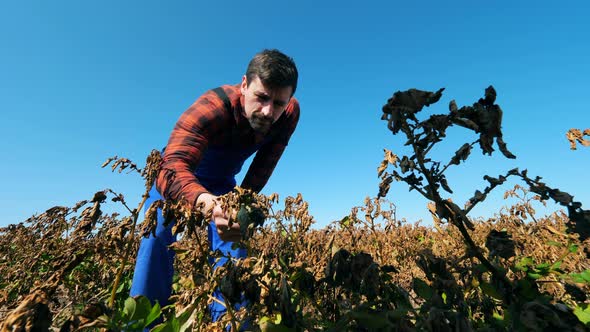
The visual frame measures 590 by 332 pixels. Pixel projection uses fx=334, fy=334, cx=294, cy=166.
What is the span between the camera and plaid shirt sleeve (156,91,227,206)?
2.22 m

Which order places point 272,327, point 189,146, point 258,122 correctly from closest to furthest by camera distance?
point 272,327
point 189,146
point 258,122

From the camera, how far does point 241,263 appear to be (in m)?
1.32

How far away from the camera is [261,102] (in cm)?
363

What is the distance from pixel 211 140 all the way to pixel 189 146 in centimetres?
71

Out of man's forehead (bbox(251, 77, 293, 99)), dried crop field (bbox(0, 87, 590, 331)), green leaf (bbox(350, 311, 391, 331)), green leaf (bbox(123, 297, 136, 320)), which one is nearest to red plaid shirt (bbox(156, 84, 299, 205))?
man's forehead (bbox(251, 77, 293, 99))

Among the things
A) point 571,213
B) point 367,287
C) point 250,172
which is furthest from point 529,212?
point 250,172

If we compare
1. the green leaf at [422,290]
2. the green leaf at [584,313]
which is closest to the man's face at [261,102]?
the green leaf at [422,290]

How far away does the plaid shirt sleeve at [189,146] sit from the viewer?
2.22 m

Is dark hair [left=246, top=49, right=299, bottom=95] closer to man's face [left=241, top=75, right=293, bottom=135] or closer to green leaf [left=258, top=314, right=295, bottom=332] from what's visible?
man's face [left=241, top=75, right=293, bottom=135]

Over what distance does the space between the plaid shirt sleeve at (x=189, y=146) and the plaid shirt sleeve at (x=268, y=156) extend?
127 cm

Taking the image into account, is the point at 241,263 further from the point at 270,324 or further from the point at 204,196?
the point at 204,196

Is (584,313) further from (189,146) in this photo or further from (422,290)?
(189,146)

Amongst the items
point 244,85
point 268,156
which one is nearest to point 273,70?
point 244,85

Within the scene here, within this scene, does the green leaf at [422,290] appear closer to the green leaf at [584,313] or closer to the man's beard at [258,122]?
the green leaf at [584,313]
